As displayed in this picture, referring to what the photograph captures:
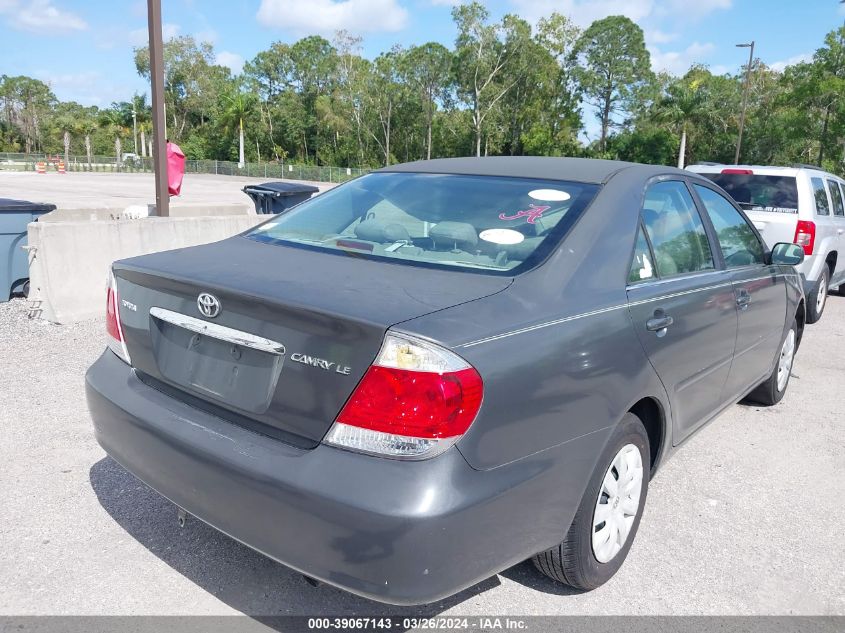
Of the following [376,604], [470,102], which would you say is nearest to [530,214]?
[376,604]

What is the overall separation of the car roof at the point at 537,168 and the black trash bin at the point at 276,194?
7.43m

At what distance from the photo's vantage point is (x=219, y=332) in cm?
236

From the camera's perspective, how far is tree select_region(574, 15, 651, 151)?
7206 cm

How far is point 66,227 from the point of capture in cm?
650

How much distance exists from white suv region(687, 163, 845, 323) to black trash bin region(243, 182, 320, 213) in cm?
586

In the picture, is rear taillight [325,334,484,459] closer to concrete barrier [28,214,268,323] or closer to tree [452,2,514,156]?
concrete barrier [28,214,268,323]

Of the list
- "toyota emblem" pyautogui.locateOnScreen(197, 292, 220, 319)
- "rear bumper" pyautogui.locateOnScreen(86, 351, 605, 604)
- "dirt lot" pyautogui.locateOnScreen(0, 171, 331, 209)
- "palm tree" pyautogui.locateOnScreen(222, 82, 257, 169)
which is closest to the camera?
"rear bumper" pyautogui.locateOnScreen(86, 351, 605, 604)

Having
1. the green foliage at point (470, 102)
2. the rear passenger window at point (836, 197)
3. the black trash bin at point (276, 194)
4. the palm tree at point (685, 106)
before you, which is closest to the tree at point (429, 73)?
the green foliage at point (470, 102)

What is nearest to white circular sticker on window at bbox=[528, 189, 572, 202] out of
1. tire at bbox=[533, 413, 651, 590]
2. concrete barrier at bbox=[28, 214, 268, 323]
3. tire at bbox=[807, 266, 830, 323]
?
tire at bbox=[533, 413, 651, 590]

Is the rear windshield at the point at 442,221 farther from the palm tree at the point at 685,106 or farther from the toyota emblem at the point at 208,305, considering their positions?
the palm tree at the point at 685,106

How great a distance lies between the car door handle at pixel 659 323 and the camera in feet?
9.32

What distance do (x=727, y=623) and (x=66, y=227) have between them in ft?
20.1

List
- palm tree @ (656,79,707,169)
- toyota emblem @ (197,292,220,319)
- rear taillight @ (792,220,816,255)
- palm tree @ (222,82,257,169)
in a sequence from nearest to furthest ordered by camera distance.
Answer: toyota emblem @ (197,292,220,319)
rear taillight @ (792,220,816,255)
palm tree @ (656,79,707,169)
palm tree @ (222,82,257,169)

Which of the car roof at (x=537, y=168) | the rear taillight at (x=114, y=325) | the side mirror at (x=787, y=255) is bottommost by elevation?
the rear taillight at (x=114, y=325)
